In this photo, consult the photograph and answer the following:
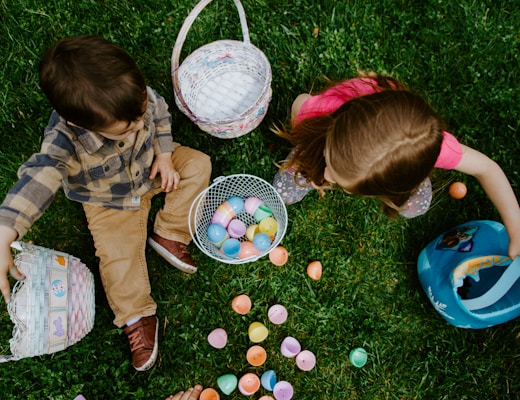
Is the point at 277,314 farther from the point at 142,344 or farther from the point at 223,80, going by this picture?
the point at 223,80

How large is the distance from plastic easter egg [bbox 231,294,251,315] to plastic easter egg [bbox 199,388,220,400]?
36cm

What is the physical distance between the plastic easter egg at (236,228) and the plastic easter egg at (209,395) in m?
0.69

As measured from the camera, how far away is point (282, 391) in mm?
2158

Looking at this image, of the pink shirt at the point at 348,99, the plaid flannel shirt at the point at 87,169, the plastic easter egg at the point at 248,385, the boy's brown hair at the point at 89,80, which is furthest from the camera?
the plastic easter egg at the point at 248,385

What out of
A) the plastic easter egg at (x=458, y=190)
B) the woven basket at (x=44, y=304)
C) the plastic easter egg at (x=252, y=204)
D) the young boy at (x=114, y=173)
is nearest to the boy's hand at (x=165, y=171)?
the young boy at (x=114, y=173)

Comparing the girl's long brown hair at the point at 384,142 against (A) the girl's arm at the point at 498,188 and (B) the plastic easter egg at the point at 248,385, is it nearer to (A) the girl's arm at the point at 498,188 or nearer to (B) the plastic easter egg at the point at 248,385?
(A) the girl's arm at the point at 498,188

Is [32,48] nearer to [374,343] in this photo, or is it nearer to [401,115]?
[401,115]

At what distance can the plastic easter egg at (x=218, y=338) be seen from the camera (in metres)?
2.18

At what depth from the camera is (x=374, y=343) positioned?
2297mm

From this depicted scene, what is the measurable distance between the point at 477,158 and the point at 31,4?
7.03 ft

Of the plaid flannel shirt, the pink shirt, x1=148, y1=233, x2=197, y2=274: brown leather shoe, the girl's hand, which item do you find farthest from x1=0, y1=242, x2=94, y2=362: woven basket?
the pink shirt

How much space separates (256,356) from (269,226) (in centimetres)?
58

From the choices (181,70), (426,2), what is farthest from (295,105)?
(426,2)

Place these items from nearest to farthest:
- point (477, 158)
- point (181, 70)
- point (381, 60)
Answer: point (477, 158), point (181, 70), point (381, 60)
